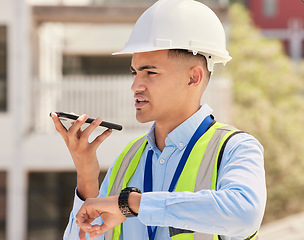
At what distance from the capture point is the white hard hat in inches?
87.9

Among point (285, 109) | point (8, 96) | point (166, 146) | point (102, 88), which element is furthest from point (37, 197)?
point (166, 146)

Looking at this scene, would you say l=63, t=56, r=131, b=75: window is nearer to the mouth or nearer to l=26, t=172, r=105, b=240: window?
l=26, t=172, r=105, b=240: window

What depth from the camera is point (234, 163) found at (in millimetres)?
1992

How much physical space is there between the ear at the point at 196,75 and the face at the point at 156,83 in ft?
0.09

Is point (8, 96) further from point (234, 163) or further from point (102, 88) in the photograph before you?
point (234, 163)

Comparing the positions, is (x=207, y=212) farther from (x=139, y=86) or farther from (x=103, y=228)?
(x=139, y=86)

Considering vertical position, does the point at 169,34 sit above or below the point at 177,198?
above

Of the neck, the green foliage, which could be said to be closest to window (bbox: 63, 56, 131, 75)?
the green foliage

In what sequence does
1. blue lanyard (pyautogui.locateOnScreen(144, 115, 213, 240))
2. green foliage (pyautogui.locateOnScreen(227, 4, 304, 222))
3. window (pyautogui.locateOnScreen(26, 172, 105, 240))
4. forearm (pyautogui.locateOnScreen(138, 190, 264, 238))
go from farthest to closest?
green foliage (pyautogui.locateOnScreen(227, 4, 304, 222)), window (pyautogui.locateOnScreen(26, 172, 105, 240)), blue lanyard (pyautogui.locateOnScreen(144, 115, 213, 240)), forearm (pyautogui.locateOnScreen(138, 190, 264, 238))

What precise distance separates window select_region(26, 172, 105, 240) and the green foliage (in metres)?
7.09

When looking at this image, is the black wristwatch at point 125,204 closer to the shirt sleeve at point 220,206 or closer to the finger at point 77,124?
the shirt sleeve at point 220,206

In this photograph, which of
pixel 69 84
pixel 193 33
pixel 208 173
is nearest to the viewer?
pixel 208 173

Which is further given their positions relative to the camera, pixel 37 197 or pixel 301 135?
pixel 301 135

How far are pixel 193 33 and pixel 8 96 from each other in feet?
37.5
